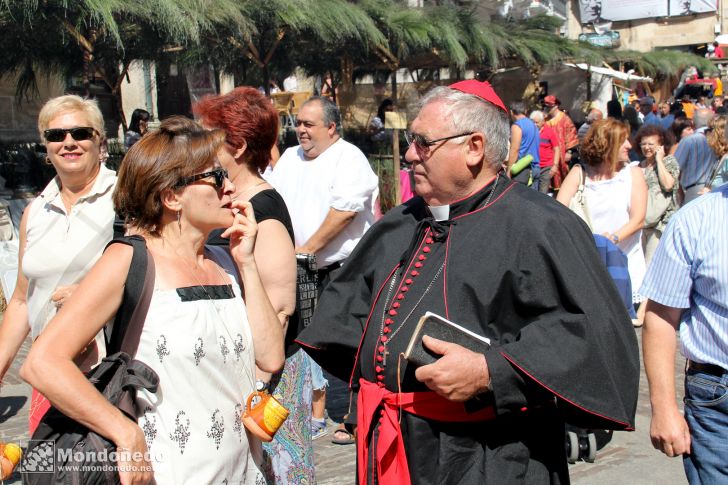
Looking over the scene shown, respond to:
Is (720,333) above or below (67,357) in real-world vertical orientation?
below

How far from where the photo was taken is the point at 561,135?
14.0m

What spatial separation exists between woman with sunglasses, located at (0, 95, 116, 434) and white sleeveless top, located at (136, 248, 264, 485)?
2.80 feet

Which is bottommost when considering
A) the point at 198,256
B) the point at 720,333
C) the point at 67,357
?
the point at 720,333

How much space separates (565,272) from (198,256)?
115 cm

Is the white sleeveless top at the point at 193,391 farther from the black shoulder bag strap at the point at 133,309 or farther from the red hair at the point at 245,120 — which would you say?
the red hair at the point at 245,120

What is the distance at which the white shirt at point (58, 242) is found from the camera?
3363 millimetres

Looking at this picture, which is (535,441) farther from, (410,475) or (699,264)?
(699,264)

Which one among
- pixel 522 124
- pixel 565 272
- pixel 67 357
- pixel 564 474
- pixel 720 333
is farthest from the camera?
pixel 522 124

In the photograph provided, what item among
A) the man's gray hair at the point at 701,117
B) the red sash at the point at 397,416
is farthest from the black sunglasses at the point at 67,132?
the man's gray hair at the point at 701,117

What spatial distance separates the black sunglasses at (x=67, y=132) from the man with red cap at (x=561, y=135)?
10.5 metres

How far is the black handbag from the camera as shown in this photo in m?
2.27

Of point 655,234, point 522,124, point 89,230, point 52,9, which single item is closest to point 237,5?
point 52,9

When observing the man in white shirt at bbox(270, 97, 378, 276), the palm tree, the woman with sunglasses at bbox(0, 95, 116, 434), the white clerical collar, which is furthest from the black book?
the palm tree

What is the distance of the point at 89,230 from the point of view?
347 cm
